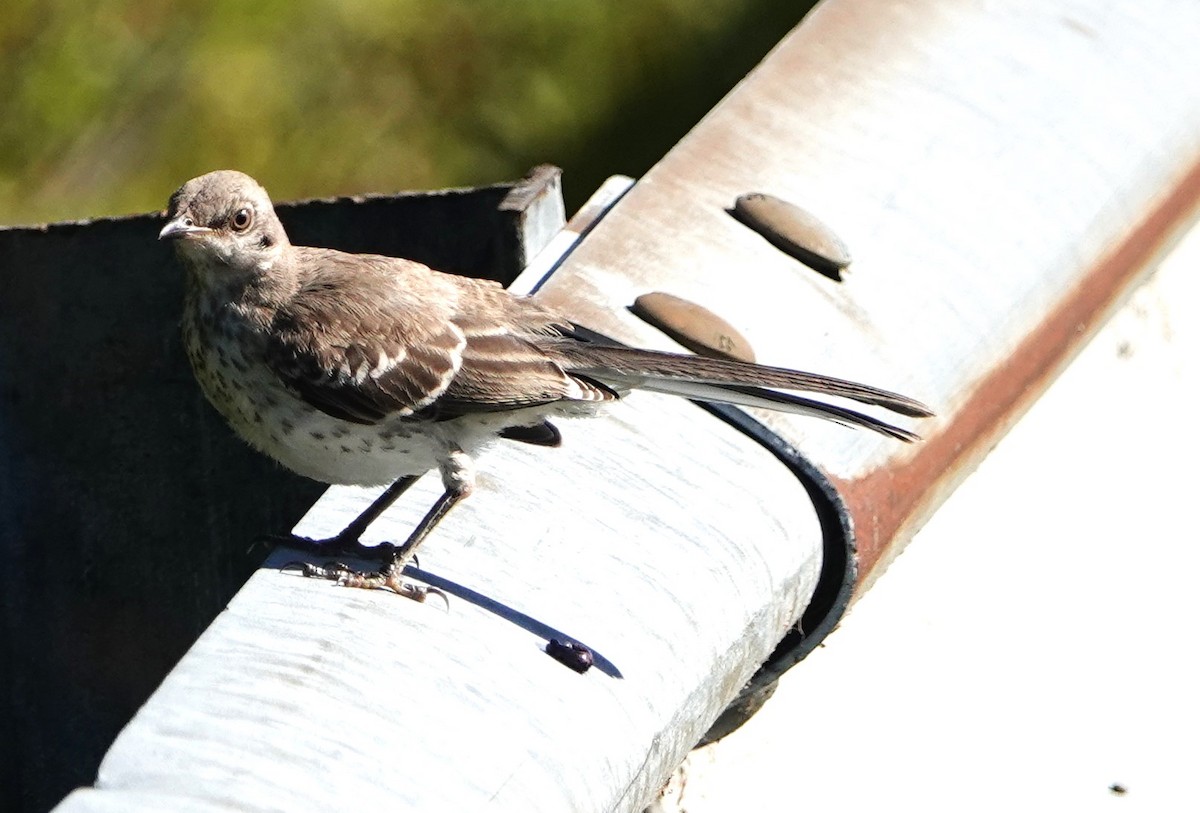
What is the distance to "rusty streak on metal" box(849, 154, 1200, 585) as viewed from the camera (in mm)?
2846

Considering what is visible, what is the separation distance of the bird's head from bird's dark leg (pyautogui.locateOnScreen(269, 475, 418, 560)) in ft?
1.81

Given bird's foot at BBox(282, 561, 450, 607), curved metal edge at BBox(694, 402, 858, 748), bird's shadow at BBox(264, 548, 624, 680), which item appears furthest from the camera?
curved metal edge at BBox(694, 402, 858, 748)

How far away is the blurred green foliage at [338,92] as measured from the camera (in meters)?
5.64

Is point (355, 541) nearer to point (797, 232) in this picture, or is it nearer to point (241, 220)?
point (241, 220)

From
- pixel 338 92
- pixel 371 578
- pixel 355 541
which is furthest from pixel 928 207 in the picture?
pixel 338 92

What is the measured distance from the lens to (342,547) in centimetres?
298

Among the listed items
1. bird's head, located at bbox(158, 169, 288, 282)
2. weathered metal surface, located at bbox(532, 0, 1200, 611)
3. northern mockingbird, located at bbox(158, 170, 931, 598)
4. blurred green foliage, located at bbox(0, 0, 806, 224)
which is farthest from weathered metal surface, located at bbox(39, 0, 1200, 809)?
blurred green foliage, located at bbox(0, 0, 806, 224)

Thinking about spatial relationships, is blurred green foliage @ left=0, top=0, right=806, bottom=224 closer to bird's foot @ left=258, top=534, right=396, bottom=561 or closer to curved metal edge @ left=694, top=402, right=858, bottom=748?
bird's foot @ left=258, top=534, right=396, bottom=561

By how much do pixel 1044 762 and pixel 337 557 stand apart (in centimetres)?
145

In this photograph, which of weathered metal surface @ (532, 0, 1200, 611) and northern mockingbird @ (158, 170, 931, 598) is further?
northern mockingbird @ (158, 170, 931, 598)

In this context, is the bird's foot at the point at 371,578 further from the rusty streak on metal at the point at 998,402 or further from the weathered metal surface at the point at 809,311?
the rusty streak on metal at the point at 998,402

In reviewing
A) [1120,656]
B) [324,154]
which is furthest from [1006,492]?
[324,154]

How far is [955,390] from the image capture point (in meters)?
3.05

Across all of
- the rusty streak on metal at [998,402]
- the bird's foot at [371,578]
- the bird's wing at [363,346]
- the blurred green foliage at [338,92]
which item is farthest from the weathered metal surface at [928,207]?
the blurred green foliage at [338,92]
